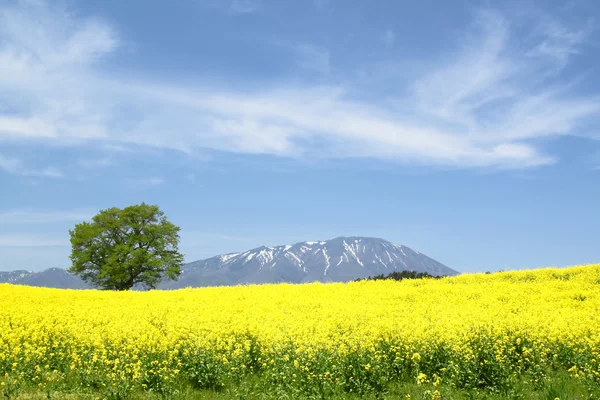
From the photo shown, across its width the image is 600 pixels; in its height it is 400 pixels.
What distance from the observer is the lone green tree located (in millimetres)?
58281

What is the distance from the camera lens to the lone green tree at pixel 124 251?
191 feet

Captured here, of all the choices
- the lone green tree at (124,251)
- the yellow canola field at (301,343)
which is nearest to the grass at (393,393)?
the yellow canola field at (301,343)

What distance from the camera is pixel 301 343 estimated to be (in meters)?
17.6

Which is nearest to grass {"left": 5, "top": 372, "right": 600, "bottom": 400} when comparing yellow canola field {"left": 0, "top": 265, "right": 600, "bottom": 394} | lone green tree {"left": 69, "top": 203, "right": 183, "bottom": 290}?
yellow canola field {"left": 0, "top": 265, "right": 600, "bottom": 394}

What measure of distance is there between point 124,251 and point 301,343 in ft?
149

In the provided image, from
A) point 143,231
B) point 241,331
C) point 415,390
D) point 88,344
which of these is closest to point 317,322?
point 241,331

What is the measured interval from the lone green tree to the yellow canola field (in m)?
30.7

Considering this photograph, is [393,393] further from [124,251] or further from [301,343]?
[124,251]

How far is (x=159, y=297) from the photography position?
34.2 meters

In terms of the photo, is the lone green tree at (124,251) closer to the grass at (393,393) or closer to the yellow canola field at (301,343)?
the yellow canola field at (301,343)

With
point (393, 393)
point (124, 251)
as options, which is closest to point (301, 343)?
point (393, 393)

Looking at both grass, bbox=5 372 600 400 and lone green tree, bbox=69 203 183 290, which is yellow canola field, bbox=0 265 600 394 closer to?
grass, bbox=5 372 600 400

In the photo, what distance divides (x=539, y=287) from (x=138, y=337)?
25500mm

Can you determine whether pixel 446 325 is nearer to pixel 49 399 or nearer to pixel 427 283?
pixel 49 399
